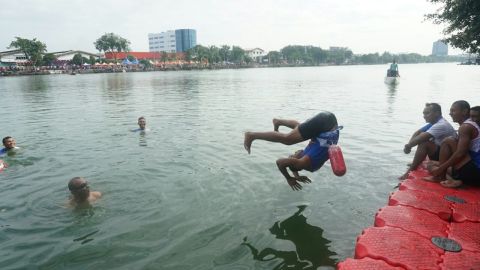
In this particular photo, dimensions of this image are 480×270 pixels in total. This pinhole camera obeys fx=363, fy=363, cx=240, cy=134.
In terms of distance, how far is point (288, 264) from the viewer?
18.1 ft

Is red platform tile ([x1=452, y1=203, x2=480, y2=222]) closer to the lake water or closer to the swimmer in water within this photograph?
the lake water

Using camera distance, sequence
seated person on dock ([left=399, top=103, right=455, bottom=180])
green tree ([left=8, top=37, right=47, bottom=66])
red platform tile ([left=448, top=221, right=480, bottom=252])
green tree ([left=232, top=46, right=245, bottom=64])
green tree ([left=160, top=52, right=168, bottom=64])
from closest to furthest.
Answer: red platform tile ([left=448, top=221, right=480, bottom=252]) → seated person on dock ([left=399, top=103, right=455, bottom=180]) → green tree ([left=8, top=37, right=47, bottom=66]) → green tree ([left=160, top=52, right=168, bottom=64]) → green tree ([left=232, top=46, right=245, bottom=64])

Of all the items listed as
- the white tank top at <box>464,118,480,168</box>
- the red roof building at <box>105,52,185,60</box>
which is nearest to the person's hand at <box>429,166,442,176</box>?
the white tank top at <box>464,118,480,168</box>

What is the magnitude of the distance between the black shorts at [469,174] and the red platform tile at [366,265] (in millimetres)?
3728

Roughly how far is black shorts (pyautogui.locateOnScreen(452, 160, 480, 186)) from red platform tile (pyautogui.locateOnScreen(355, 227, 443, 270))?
280 cm

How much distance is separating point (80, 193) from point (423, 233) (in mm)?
6289

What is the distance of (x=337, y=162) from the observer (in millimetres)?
6199

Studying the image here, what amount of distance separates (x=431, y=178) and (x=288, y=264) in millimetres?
3799

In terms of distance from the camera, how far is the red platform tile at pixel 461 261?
420 cm

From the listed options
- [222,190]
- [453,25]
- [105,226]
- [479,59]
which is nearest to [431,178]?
[222,190]

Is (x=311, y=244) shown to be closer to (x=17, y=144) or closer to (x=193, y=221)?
(x=193, y=221)

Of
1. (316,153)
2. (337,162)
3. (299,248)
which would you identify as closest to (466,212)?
(337,162)

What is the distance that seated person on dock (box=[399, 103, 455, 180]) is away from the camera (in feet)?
26.1

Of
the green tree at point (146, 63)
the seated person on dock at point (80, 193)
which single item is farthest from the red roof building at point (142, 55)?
the seated person on dock at point (80, 193)
